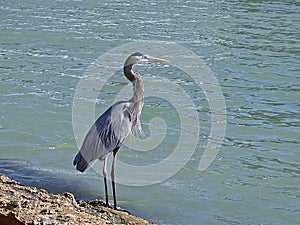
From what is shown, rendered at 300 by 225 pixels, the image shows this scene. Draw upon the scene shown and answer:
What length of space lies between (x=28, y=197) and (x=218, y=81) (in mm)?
7652

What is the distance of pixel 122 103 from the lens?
7531 mm

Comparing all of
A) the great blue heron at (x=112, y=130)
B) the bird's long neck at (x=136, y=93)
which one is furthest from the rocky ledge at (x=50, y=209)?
the bird's long neck at (x=136, y=93)

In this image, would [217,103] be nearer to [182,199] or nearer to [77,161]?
[182,199]

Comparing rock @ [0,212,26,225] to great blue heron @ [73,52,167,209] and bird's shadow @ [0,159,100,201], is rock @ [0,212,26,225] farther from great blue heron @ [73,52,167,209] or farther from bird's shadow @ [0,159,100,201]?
bird's shadow @ [0,159,100,201]

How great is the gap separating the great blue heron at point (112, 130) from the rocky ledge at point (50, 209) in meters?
0.55

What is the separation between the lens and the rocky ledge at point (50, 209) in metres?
5.03

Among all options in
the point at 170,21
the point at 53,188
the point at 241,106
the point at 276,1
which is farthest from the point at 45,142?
the point at 276,1

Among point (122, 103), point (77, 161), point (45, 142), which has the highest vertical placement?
point (122, 103)

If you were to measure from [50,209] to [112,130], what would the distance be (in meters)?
1.97

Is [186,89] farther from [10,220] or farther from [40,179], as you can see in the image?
[10,220]

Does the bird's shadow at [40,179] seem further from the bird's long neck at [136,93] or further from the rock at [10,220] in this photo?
the rock at [10,220]

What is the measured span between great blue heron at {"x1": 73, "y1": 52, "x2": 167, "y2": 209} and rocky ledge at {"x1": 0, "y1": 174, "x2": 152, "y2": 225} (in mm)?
548

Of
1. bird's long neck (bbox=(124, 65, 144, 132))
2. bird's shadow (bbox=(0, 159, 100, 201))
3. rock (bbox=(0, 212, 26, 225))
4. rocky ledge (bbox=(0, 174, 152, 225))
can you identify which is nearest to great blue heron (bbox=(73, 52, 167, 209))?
bird's long neck (bbox=(124, 65, 144, 132))

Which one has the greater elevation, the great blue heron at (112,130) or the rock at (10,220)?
the rock at (10,220)
